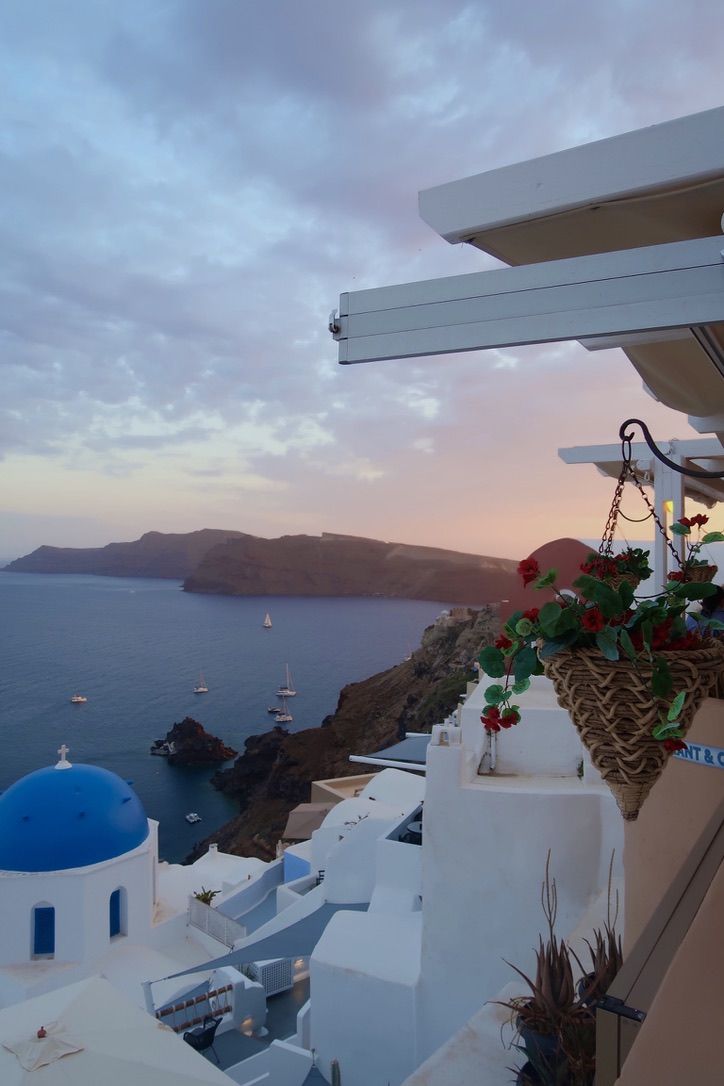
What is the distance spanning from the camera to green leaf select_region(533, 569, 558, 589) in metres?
1.85

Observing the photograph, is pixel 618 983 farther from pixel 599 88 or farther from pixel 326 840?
pixel 326 840

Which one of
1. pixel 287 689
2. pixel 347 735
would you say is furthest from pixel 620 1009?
pixel 287 689

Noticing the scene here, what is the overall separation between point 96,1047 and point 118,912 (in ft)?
23.6

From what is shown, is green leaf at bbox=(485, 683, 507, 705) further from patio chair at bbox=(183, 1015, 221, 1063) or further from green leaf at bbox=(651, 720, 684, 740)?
patio chair at bbox=(183, 1015, 221, 1063)

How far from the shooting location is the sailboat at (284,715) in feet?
160

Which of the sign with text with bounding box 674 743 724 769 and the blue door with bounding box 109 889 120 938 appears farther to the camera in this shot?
the blue door with bounding box 109 889 120 938

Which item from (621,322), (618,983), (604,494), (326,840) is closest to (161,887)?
(326,840)

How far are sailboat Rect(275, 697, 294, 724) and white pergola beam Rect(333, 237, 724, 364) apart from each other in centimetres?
4906

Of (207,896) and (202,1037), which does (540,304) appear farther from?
(207,896)

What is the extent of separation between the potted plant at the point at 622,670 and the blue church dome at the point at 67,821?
1106 centimetres

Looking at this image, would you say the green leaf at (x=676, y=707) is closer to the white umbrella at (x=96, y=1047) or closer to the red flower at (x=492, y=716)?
the red flower at (x=492, y=716)

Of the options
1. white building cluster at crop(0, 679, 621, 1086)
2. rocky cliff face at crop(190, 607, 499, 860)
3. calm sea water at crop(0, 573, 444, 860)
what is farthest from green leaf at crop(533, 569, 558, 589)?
calm sea water at crop(0, 573, 444, 860)

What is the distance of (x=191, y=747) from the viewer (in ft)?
129

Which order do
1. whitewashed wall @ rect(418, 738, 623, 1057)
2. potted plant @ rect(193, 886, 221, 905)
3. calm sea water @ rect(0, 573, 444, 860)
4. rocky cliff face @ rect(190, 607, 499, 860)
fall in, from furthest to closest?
calm sea water @ rect(0, 573, 444, 860)
rocky cliff face @ rect(190, 607, 499, 860)
potted plant @ rect(193, 886, 221, 905)
whitewashed wall @ rect(418, 738, 623, 1057)
